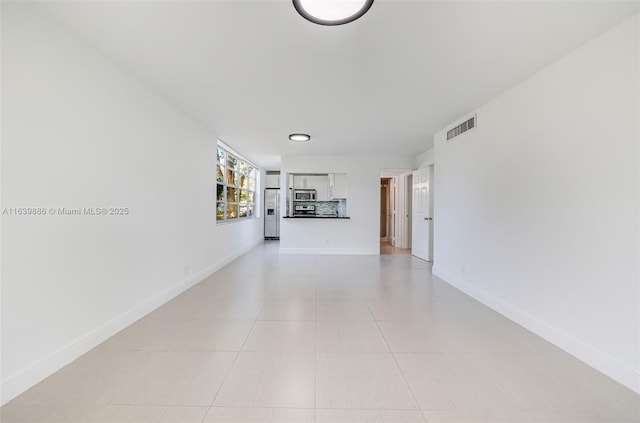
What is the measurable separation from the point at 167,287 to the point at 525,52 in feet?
14.0

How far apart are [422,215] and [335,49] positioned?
4842 millimetres

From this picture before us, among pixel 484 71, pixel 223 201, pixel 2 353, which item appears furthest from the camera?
pixel 223 201

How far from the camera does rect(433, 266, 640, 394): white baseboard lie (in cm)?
175

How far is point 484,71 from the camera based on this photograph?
2.45m

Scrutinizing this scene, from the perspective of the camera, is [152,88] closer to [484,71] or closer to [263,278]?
[263,278]

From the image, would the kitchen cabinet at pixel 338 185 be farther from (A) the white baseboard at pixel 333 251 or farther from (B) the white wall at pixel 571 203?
(B) the white wall at pixel 571 203

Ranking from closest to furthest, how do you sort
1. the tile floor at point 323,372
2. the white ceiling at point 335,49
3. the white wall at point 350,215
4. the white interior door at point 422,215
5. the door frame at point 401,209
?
the tile floor at point 323,372 → the white ceiling at point 335,49 → the white interior door at point 422,215 → the white wall at point 350,215 → the door frame at point 401,209

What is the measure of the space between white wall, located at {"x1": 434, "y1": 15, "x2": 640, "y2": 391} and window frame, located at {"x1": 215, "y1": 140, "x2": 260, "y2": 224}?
4.35 metres

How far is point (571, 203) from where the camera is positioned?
2145 mm

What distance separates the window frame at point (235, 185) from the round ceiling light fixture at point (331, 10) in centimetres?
367

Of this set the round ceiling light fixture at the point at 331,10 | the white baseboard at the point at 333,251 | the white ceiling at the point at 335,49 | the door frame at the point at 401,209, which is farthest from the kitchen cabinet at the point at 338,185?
the round ceiling light fixture at the point at 331,10

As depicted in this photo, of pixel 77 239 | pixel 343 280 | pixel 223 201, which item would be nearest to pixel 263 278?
pixel 343 280

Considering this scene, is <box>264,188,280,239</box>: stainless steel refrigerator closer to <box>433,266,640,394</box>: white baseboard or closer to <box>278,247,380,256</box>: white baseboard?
<box>278,247,380,256</box>: white baseboard

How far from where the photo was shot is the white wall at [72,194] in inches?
63.5
